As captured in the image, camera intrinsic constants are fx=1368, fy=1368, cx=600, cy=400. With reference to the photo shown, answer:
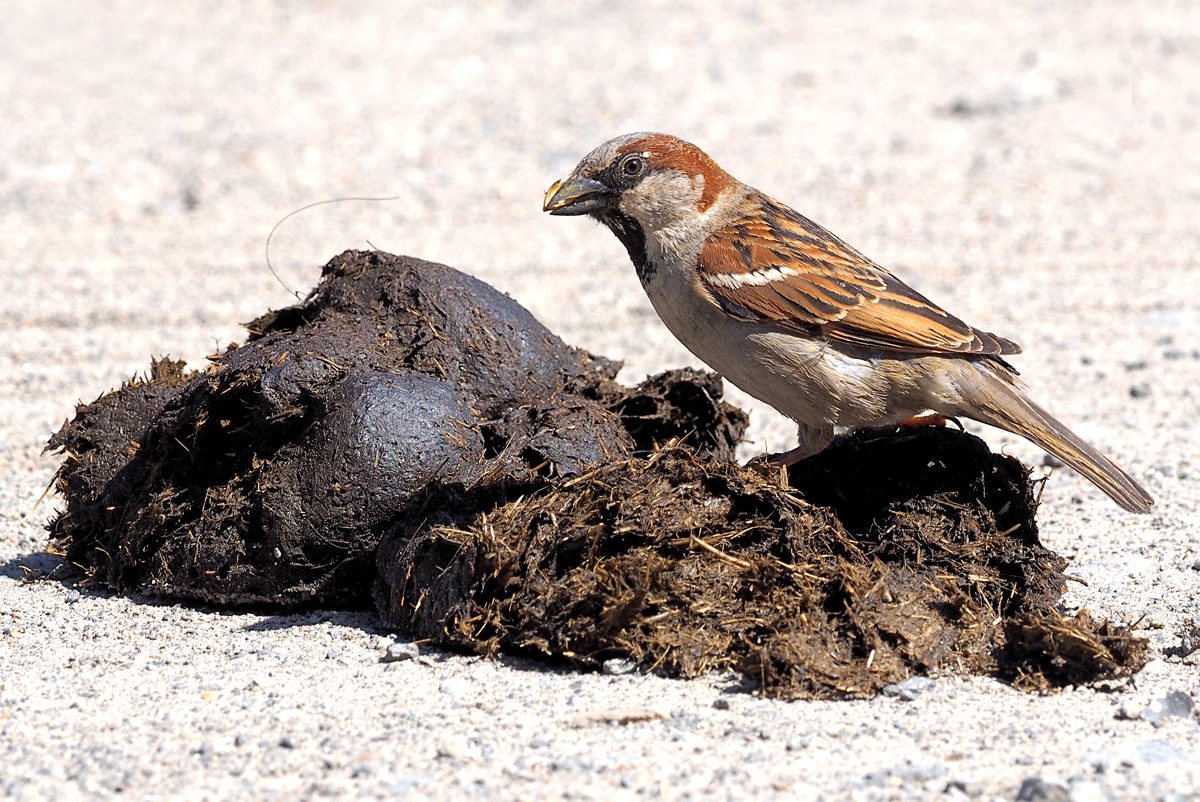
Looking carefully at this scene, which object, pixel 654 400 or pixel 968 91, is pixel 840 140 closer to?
pixel 968 91

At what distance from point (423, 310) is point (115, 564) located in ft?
5.30

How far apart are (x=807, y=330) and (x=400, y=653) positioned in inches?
80.0

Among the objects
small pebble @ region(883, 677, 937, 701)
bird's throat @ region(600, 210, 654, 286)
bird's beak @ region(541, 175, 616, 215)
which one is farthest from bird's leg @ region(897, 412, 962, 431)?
bird's beak @ region(541, 175, 616, 215)

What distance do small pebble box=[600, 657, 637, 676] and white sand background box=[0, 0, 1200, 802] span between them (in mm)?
43

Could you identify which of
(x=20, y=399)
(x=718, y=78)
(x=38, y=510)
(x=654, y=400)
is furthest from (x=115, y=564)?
(x=718, y=78)

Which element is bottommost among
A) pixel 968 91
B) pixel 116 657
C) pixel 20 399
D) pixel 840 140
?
pixel 116 657

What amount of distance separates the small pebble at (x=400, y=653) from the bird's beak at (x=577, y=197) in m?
1.88

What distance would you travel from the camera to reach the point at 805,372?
5445 millimetres

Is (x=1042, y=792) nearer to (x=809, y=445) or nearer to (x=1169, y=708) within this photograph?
(x=1169, y=708)

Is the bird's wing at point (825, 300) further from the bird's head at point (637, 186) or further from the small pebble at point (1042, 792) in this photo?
the small pebble at point (1042, 792)

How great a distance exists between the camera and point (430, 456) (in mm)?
5230

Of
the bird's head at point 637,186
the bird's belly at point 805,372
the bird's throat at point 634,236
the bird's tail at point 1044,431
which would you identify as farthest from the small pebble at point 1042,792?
the bird's head at point 637,186

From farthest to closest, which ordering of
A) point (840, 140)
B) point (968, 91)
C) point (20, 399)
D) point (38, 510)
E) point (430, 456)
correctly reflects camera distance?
point (968, 91) < point (840, 140) < point (20, 399) < point (38, 510) < point (430, 456)

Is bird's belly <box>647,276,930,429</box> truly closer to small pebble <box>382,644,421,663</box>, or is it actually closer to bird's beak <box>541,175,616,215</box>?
bird's beak <box>541,175,616,215</box>
